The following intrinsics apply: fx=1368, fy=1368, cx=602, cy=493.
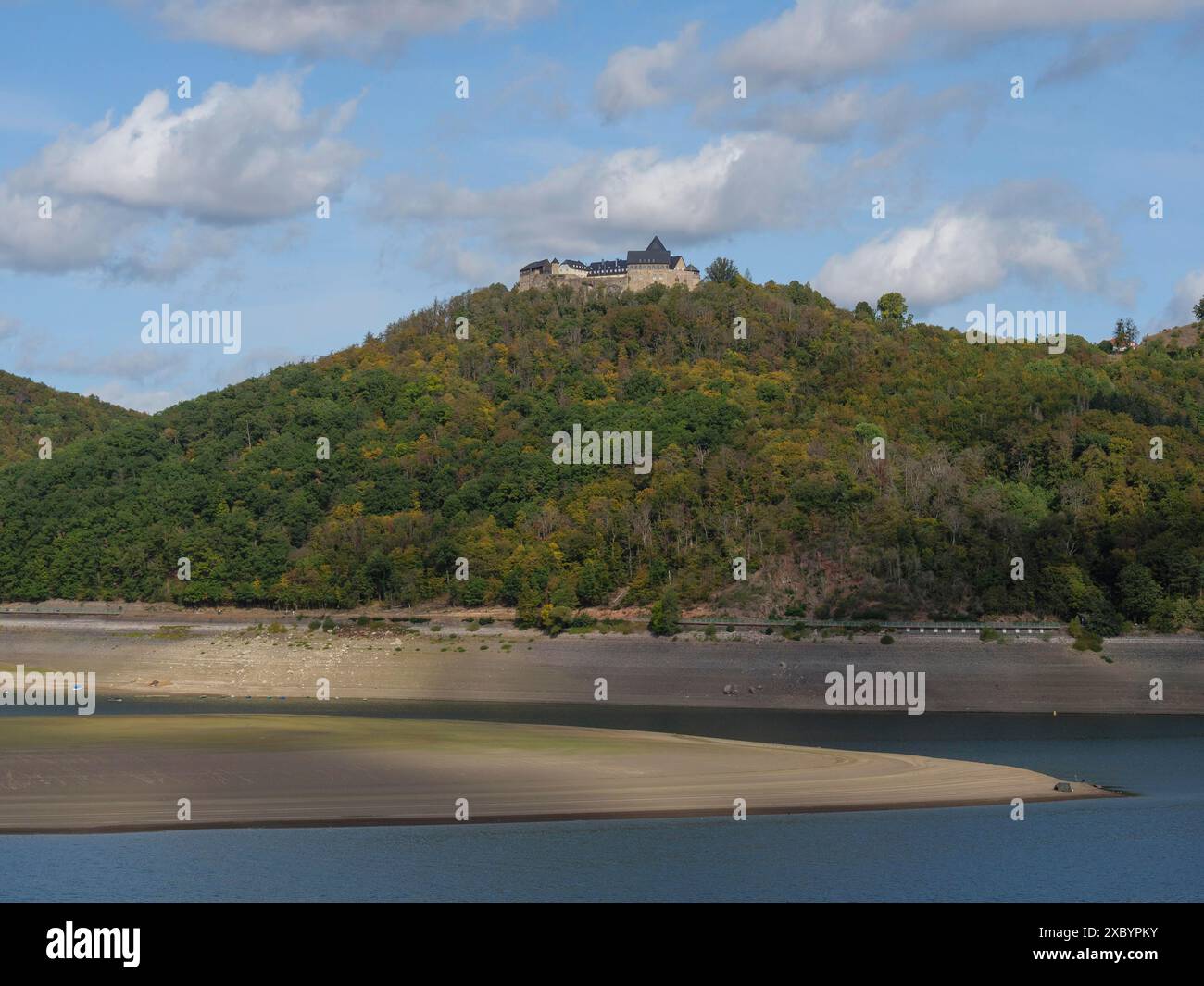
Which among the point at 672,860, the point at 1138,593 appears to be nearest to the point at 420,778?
the point at 672,860

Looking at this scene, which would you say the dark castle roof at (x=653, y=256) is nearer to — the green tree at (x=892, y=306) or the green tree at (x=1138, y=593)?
the green tree at (x=892, y=306)

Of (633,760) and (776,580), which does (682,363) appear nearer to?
(776,580)

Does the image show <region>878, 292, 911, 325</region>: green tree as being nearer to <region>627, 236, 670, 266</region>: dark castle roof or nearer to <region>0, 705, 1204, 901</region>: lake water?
<region>627, 236, 670, 266</region>: dark castle roof

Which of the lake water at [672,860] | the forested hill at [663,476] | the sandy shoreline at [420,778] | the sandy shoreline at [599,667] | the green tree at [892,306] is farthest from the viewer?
the green tree at [892,306]

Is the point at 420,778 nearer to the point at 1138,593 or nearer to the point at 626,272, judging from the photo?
the point at 1138,593

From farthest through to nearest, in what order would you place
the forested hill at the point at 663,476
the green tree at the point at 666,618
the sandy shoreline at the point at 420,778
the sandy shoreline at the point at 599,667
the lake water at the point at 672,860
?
the forested hill at the point at 663,476 < the green tree at the point at 666,618 < the sandy shoreline at the point at 599,667 < the sandy shoreline at the point at 420,778 < the lake water at the point at 672,860

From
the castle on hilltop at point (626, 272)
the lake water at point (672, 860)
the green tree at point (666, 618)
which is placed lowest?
the lake water at point (672, 860)

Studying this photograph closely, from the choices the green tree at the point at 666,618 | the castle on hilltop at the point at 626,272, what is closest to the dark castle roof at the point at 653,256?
the castle on hilltop at the point at 626,272
